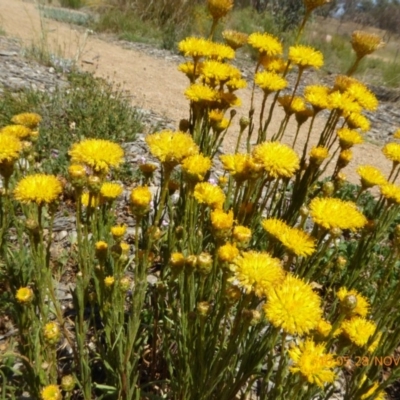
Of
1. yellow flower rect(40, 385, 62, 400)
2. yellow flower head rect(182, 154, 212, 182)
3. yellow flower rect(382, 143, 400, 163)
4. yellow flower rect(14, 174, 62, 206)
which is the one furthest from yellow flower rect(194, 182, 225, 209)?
yellow flower rect(382, 143, 400, 163)

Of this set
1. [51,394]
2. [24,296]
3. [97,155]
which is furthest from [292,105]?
[51,394]

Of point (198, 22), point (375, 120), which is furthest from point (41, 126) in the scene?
point (198, 22)

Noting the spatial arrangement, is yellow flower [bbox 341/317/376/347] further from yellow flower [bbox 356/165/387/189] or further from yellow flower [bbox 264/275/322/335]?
yellow flower [bbox 356/165/387/189]

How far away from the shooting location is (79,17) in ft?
38.5

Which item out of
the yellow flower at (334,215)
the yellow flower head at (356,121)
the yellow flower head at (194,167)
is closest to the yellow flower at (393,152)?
the yellow flower head at (356,121)

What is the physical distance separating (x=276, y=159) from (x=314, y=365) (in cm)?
85

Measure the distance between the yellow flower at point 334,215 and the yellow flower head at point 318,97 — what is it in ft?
2.56

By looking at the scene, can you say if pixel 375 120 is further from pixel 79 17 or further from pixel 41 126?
pixel 79 17

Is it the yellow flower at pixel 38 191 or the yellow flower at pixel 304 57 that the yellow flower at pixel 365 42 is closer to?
the yellow flower at pixel 304 57

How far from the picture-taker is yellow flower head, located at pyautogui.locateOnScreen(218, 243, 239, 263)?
152 cm

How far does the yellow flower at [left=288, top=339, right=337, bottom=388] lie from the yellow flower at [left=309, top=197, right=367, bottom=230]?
49 centimetres

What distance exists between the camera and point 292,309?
136 cm

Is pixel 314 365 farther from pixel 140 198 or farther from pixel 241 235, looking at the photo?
pixel 140 198

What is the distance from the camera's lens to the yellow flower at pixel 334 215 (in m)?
1.71
